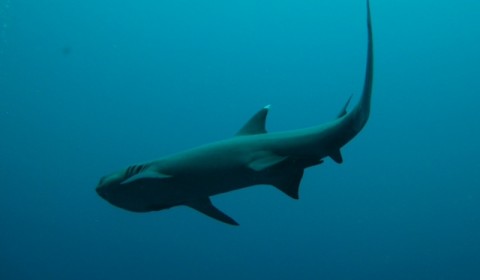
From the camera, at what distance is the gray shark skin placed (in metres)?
3.42

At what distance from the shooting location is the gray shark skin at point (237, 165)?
3.42 meters

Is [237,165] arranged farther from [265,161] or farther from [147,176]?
[147,176]

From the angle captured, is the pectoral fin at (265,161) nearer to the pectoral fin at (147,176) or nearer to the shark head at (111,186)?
the pectoral fin at (147,176)

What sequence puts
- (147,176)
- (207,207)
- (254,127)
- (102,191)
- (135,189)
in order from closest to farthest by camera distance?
(147,176) < (135,189) < (102,191) < (254,127) < (207,207)

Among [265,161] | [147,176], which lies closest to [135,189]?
[147,176]

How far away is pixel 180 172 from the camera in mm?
3486

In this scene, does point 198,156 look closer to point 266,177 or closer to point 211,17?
point 266,177

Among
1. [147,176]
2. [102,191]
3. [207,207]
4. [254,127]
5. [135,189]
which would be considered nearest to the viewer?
[147,176]

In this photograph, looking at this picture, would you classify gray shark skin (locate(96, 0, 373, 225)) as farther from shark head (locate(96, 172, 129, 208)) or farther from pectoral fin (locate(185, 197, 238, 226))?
pectoral fin (locate(185, 197, 238, 226))

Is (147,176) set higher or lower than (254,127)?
lower

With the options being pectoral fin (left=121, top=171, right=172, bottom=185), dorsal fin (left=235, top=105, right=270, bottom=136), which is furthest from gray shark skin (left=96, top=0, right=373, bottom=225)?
dorsal fin (left=235, top=105, right=270, bottom=136)

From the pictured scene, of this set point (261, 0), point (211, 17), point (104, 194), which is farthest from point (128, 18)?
point (104, 194)

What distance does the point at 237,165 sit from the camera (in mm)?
3455

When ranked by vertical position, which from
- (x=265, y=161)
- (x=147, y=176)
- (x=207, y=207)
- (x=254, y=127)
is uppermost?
(x=254, y=127)
